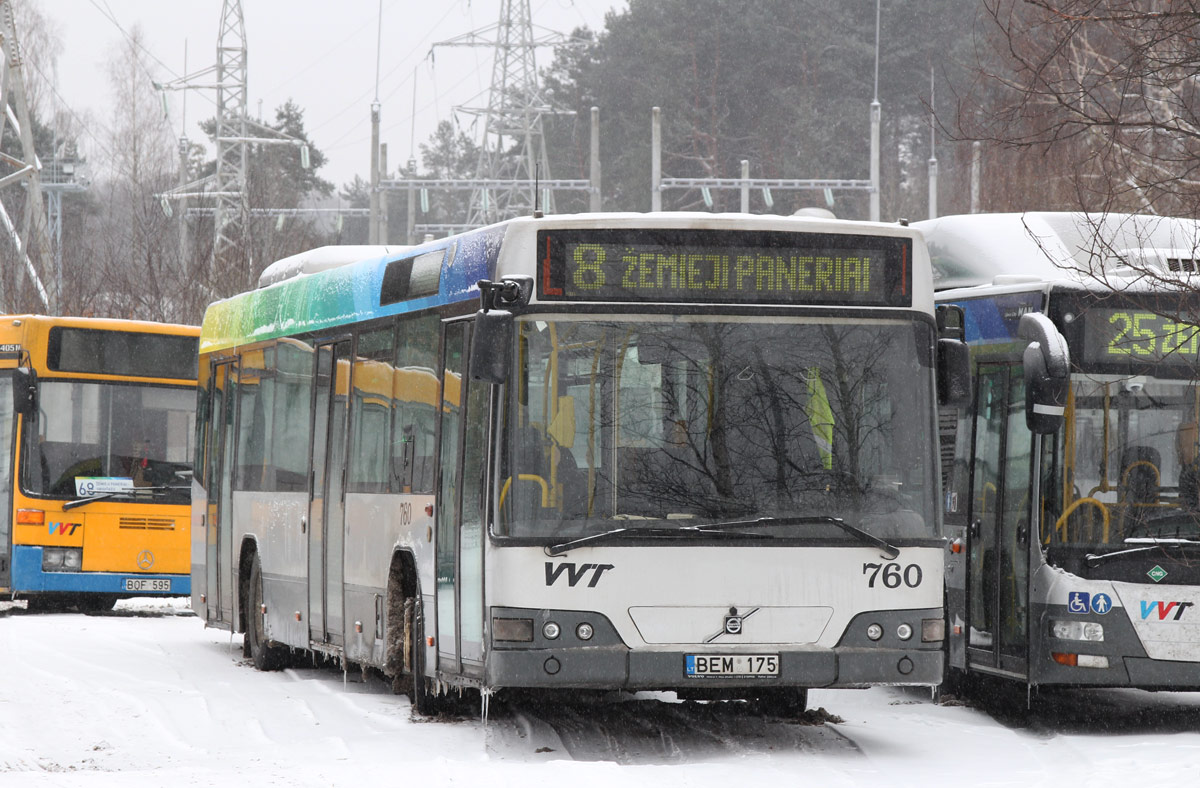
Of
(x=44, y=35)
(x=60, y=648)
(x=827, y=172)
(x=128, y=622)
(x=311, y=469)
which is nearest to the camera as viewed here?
(x=311, y=469)

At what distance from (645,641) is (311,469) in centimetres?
449

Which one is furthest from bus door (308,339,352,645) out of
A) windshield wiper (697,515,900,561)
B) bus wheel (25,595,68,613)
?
bus wheel (25,595,68,613)

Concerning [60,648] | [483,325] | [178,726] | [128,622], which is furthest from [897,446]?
[128,622]

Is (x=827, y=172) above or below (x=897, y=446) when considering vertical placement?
above

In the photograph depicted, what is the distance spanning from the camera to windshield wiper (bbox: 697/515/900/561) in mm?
10109

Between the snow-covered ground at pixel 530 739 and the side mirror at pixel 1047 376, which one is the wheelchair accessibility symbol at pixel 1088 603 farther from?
the side mirror at pixel 1047 376

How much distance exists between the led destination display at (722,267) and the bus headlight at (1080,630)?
8.78 feet

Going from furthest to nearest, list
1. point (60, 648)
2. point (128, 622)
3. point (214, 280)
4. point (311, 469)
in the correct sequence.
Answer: point (214, 280) → point (128, 622) → point (60, 648) → point (311, 469)

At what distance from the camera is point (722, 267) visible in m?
10.3

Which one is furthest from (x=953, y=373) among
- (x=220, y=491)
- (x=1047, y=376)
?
(x=220, y=491)

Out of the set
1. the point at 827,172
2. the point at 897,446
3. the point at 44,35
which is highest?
the point at 44,35

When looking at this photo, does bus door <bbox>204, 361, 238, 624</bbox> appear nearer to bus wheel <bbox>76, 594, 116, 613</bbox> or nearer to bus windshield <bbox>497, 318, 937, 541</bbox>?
bus wheel <bbox>76, 594, 116, 613</bbox>

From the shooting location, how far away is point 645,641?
10.1 meters

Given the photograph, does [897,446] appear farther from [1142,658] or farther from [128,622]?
[128,622]
